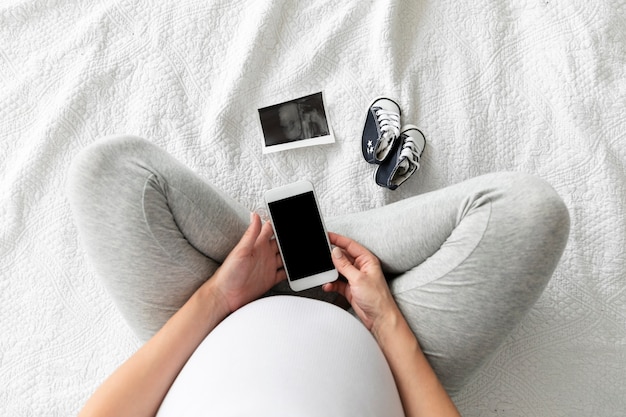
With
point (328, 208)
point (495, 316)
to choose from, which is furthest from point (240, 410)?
point (328, 208)

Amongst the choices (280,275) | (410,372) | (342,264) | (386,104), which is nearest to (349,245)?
(342,264)

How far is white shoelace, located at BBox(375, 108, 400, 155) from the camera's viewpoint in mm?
1017

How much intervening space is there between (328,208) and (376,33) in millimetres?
411

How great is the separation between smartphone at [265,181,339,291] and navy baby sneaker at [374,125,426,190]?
21 centimetres

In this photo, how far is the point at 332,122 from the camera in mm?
1100

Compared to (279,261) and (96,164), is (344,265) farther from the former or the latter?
(96,164)

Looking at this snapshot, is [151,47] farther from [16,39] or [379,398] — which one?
[379,398]

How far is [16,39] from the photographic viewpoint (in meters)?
1.14

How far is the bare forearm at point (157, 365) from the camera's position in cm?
69

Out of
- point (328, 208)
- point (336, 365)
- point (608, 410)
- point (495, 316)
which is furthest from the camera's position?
point (328, 208)

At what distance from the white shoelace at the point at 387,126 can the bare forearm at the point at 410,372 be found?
38 cm

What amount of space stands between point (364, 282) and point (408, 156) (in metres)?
0.31

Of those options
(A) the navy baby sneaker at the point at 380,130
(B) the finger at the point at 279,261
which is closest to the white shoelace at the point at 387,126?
(A) the navy baby sneaker at the point at 380,130

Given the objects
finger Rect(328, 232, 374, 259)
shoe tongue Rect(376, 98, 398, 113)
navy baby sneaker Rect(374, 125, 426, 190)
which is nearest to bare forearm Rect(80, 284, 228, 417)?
finger Rect(328, 232, 374, 259)
